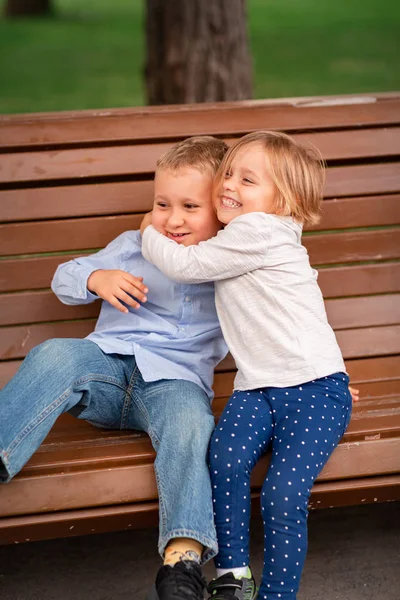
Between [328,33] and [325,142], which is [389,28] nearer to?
[328,33]

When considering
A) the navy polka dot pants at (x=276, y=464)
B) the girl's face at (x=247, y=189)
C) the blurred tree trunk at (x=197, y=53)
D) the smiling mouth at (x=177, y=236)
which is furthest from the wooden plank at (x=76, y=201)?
the blurred tree trunk at (x=197, y=53)

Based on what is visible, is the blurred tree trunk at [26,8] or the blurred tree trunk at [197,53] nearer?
the blurred tree trunk at [197,53]

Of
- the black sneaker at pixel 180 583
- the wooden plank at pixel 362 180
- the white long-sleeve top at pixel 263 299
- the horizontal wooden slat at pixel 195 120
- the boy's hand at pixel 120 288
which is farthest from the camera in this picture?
the wooden plank at pixel 362 180

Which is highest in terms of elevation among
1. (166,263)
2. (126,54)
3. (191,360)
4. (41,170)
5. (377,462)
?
(126,54)

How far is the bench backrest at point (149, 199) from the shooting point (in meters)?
3.37

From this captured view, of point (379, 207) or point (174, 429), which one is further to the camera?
point (379, 207)

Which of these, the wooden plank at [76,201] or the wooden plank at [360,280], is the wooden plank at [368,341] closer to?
the wooden plank at [360,280]

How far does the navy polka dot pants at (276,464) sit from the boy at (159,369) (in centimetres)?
6

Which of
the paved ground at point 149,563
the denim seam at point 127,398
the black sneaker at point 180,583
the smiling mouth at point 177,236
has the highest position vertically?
the smiling mouth at point 177,236

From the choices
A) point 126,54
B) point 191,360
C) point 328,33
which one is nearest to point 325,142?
point 191,360

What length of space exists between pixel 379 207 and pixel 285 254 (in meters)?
0.92

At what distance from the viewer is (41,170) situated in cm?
340

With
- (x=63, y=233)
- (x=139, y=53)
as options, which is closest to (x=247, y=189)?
(x=63, y=233)

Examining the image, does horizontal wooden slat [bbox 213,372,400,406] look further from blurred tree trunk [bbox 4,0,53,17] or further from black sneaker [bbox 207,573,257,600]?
blurred tree trunk [bbox 4,0,53,17]
